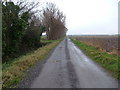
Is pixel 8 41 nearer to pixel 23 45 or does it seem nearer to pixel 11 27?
pixel 11 27

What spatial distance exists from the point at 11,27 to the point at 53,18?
119 ft

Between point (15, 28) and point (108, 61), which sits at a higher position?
point (15, 28)

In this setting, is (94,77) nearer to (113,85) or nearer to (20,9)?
(113,85)

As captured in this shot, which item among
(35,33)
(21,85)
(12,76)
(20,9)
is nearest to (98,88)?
(21,85)

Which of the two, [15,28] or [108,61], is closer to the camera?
[108,61]

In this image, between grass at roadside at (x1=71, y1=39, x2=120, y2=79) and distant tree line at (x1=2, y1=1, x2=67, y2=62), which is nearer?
grass at roadside at (x1=71, y1=39, x2=120, y2=79)

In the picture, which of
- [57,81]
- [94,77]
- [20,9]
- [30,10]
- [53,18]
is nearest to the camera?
[57,81]

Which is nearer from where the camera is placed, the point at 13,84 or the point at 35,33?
the point at 13,84

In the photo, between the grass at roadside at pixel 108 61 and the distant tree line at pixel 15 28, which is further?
the distant tree line at pixel 15 28

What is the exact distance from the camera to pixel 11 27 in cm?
2434

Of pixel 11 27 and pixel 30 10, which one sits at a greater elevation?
pixel 30 10

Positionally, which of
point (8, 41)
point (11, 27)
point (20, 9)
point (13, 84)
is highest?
point (20, 9)

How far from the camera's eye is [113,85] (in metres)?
7.02

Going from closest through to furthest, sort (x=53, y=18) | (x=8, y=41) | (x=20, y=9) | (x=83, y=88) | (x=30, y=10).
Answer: (x=83, y=88), (x=8, y=41), (x=20, y=9), (x=30, y=10), (x=53, y=18)
